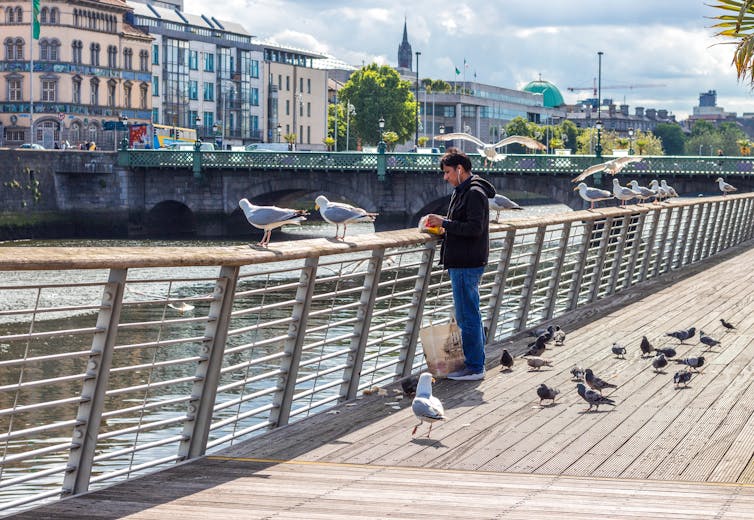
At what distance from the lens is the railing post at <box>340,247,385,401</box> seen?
970 cm

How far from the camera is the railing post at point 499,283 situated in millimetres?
12688

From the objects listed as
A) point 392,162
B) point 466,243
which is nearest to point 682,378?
point 466,243

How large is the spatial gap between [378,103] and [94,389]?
126m

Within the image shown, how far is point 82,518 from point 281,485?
3.82ft

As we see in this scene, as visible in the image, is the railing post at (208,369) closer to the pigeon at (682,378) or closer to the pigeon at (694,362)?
the pigeon at (682,378)

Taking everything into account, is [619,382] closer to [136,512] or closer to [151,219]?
[136,512]

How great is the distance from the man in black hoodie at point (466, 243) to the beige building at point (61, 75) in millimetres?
86117

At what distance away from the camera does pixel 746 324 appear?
15.1 m

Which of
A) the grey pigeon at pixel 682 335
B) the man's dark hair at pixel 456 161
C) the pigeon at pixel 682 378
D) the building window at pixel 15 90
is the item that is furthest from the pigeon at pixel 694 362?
the building window at pixel 15 90

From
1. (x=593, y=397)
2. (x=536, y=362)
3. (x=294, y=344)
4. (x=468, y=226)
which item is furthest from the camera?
(x=536, y=362)

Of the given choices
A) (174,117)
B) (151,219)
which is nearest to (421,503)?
(151,219)

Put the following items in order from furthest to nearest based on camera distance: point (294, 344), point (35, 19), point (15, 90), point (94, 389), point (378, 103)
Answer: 1. point (378, 103)
2. point (15, 90)
3. point (35, 19)
4. point (294, 344)
5. point (94, 389)

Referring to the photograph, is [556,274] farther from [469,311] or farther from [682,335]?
[469,311]

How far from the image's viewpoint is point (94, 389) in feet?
22.1
